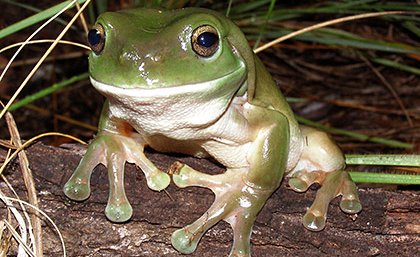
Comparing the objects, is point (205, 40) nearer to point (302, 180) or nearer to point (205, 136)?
point (205, 136)

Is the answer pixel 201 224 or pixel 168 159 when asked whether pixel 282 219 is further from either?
pixel 168 159

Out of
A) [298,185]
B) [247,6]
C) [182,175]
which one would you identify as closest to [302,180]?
[298,185]

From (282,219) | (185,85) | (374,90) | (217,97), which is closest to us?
(185,85)

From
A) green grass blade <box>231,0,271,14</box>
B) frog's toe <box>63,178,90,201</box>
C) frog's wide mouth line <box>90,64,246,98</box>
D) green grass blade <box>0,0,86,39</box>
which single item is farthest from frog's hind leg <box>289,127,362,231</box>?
green grass blade <box>231,0,271,14</box>

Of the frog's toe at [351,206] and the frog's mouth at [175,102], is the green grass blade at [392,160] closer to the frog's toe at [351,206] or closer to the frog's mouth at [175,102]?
the frog's toe at [351,206]

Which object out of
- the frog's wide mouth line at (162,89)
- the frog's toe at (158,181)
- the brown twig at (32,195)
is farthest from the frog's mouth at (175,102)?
the brown twig at (32,195)

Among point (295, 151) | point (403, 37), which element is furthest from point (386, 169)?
point (403, 37)

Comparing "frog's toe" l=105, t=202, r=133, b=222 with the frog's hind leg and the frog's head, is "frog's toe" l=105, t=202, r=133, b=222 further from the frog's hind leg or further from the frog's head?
the frog's hind leg
